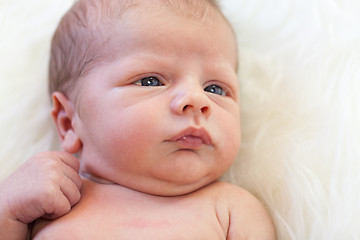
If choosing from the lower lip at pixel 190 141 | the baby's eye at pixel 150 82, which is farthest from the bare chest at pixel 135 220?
the baby's eye at pixel 150 82

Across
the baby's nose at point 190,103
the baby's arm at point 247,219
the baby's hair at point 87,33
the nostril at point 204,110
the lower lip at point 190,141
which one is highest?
the baby's hair at point 87,33

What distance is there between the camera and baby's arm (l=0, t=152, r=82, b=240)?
1180mm

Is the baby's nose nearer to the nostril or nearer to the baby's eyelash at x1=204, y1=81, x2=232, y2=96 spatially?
the nostril

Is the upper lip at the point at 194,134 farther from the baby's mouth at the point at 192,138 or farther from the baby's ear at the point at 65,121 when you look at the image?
the baby's ear at the point at 65,121

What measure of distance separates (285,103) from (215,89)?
0.81 feet

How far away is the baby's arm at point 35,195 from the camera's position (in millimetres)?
1180

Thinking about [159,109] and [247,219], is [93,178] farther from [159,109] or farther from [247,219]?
[247,219]

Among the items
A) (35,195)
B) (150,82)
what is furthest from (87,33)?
(35,195)

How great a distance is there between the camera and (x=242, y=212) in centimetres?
130

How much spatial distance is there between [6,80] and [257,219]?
92cm

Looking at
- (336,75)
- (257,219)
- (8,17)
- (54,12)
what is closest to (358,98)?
(336,75)

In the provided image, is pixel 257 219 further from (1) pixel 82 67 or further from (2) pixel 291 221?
(1) pixel 82 67

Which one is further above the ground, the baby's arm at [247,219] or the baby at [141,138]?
the baby at [141,138]

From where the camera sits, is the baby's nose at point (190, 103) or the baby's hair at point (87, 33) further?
the baby's hair at point (87, 33)
